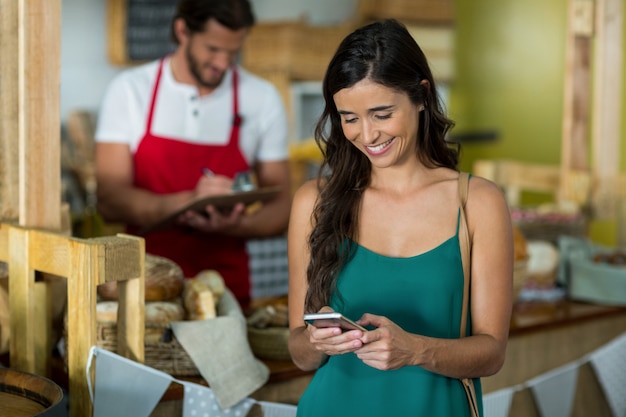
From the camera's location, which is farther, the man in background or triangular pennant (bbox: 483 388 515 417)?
the man in background

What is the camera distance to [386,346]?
5.82 ft

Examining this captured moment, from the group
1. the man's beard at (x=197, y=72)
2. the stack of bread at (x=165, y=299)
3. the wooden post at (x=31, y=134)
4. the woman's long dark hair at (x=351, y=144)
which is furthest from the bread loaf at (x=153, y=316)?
the man's beard at (x=197, y=72)

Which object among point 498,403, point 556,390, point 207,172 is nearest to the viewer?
point 498,403

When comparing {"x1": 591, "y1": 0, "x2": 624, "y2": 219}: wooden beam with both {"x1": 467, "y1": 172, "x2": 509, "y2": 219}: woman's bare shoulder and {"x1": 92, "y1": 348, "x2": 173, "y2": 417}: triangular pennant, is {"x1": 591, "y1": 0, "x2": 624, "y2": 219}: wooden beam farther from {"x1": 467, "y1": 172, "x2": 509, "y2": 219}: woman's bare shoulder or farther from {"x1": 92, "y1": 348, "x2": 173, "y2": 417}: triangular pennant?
{"x1": 92, "y1": 348, "x2": 173, "y2": 417}: triangular pennant

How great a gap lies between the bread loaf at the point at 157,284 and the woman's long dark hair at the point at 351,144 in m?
0.56

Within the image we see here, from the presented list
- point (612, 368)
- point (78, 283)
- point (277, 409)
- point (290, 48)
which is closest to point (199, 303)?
point (277, 409)

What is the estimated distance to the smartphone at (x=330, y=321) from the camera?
1.72 metres

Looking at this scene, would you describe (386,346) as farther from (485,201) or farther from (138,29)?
(138,29)

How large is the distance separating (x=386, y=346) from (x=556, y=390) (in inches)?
62.9

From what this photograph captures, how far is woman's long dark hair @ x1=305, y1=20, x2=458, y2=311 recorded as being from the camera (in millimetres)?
1925

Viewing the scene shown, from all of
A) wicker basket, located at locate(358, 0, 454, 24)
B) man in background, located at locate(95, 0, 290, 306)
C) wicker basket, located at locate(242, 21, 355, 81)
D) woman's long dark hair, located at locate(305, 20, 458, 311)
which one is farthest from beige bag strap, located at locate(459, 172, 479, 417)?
wicker basket, located at locate(358, 0, 454, 24)

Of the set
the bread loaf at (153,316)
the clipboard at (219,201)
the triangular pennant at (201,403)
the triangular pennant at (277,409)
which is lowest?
the triangular pennant at (277,409)

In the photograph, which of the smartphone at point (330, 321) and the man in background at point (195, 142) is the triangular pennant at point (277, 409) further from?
the man in background at point (195, 142)

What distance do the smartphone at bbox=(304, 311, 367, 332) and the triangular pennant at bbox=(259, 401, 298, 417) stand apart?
0.71m
